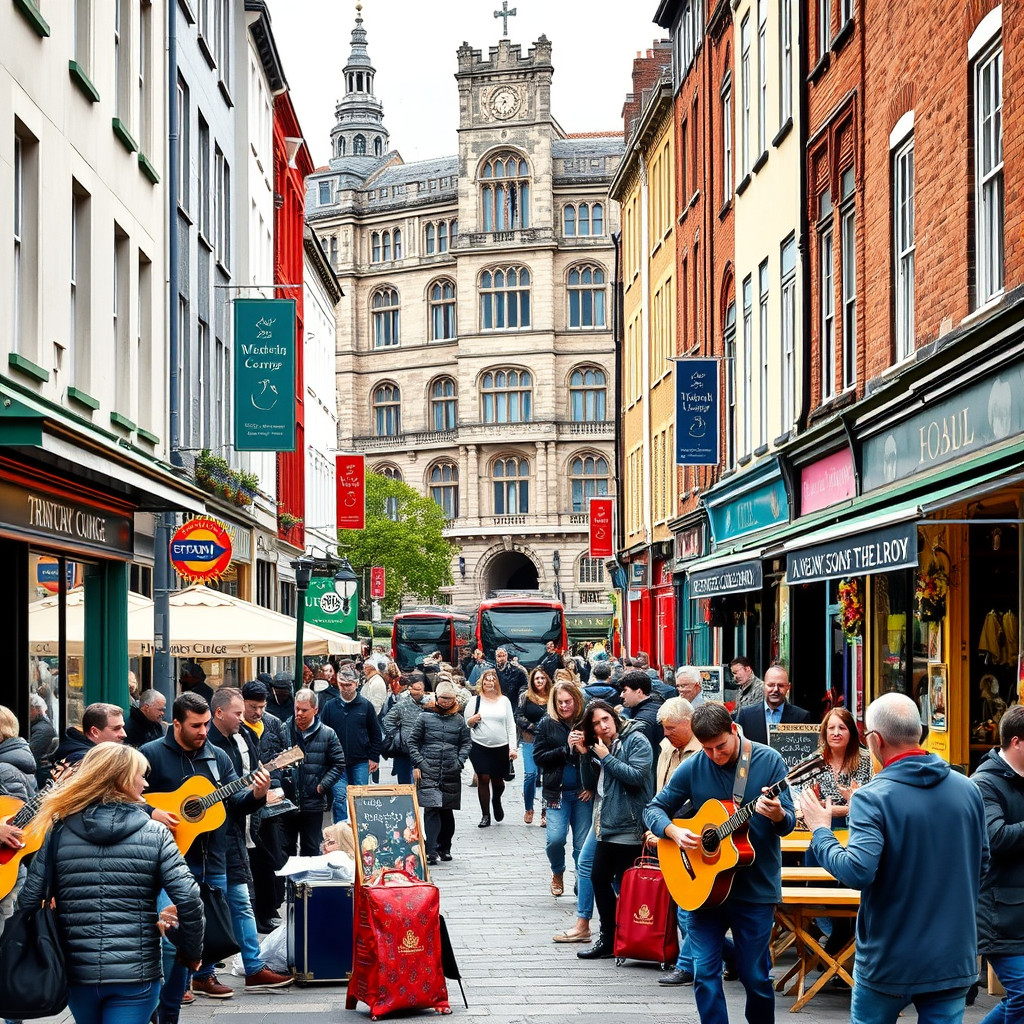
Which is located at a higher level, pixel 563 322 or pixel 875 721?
pixel 563 322

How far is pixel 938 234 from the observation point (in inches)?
546

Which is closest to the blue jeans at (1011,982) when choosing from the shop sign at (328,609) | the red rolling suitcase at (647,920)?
the red rolling suitcase at (647,920)

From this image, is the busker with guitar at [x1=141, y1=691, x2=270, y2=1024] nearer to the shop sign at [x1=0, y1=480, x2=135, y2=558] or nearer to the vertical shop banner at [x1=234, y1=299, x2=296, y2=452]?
the shop sign at [x1=0, y1=480, x2=135, y2=558]

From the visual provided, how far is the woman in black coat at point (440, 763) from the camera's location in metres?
15.5

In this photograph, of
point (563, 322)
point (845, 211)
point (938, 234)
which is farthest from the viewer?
point (563, 322)

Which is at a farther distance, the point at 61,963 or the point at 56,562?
the point at 56,562

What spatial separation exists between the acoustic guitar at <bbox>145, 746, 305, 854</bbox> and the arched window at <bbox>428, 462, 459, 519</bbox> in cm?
8176

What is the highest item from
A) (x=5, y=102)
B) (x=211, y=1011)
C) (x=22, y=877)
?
(x=5, y=102)

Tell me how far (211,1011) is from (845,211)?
12026 mm

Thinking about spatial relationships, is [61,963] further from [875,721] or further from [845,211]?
[845,211]

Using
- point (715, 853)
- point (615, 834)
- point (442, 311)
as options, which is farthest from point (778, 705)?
point (442, 311)

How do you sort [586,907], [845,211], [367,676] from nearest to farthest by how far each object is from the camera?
[586,907]
[845,211]
[367,676]

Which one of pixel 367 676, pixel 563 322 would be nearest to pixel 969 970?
pixel 367 676

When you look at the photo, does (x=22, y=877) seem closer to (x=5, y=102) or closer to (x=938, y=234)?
(x=5, y=102)
